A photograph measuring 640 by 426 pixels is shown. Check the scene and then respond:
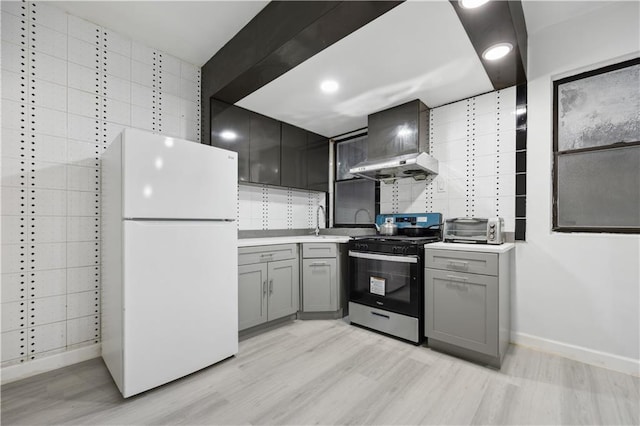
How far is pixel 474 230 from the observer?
8.00 ft

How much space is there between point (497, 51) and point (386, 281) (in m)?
1.99

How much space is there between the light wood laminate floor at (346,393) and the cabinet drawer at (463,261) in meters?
0.70

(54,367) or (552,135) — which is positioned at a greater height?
(552,135)

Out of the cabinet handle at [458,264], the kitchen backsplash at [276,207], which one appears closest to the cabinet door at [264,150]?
the kitchen backsplash at [276,207]

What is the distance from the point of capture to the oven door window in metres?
2.40

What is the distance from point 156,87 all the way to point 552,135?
3447 mm

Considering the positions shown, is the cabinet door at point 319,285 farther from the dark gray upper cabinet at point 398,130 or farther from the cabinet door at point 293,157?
the dark gray upper cabinet at point 398,130

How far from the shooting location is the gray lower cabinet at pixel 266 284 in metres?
2.51

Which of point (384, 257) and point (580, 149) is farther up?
point (580, 149)

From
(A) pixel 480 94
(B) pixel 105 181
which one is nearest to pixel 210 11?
(B) pixel 105 181

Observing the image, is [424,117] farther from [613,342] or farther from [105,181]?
[105,181]

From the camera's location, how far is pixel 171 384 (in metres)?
1.82

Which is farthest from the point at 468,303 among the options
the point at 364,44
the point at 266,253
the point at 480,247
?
the point at 364,44

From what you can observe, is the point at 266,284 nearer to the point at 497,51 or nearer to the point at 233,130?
the point at 233,130
